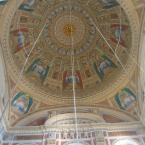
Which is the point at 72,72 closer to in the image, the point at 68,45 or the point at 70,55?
the point at 70,55

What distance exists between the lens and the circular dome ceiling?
61.1 feet

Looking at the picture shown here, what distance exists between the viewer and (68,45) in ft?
69.5

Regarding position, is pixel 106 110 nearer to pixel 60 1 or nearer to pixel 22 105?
pixel 22 105

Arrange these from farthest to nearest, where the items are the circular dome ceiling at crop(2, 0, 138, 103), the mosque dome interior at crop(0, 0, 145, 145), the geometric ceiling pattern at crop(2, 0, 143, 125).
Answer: the circular dome ceiling at crop(2, 0, 138, 103), the geometric ceiling pattern at crop(2, 0, 143, 125), the mosque dome interior at crop(0, 0, 145, 145)

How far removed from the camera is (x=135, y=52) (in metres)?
17.5

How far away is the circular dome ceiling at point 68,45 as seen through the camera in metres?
18.6

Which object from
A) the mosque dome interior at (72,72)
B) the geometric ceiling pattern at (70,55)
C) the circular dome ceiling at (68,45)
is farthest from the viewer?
the circular dome ceiling at (68,45)

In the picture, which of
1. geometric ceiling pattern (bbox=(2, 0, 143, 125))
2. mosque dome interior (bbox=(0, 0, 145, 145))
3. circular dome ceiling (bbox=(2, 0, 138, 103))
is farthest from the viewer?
circular dome ceiling (bbox=(2, 0, 138, 103))

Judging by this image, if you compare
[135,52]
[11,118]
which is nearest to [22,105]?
[11,118]

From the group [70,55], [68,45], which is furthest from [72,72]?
Answer: [68,45]

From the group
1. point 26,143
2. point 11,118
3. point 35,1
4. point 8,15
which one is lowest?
point 26,143

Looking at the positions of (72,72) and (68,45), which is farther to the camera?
Answer: (68,45)

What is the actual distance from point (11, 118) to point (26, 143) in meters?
2.69

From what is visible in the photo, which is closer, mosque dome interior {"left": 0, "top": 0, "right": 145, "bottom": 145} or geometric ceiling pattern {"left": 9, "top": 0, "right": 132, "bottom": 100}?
mosque dome interior {"left": 0, "top": 0, "right": 145, "bottom": 145}
